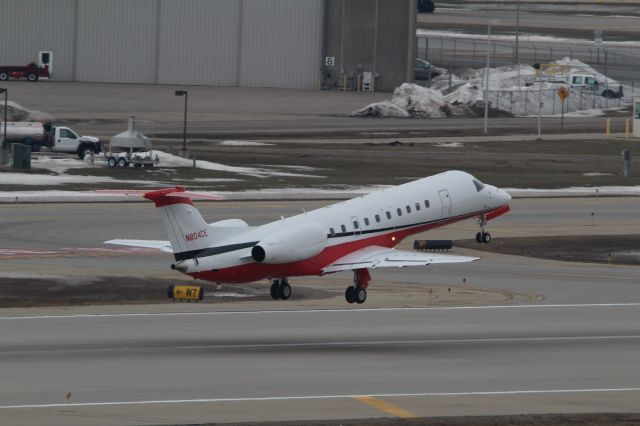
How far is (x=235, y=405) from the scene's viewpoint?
2866 centimetres

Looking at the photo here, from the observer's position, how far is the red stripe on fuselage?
1570 inches

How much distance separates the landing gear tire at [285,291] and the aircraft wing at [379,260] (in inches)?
62.0

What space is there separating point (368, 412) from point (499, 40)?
486 feet

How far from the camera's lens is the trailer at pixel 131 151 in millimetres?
83250

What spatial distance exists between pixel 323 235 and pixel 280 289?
280cm

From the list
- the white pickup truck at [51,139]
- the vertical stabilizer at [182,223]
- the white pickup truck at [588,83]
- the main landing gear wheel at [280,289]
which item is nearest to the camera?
the vertical stabilizer at [182,223]

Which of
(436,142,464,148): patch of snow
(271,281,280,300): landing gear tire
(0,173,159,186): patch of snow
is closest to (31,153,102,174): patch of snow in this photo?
(0,173,159,186): patch of snow

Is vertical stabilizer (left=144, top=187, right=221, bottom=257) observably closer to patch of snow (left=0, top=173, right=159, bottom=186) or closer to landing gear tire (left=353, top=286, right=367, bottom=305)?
landing gear tire (left=353, top=286, right=367, bottom=305)

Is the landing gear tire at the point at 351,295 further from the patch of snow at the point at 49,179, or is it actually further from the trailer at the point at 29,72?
the trailer at the point at 29,72

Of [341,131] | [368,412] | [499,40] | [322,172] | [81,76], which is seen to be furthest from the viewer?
[499,40]

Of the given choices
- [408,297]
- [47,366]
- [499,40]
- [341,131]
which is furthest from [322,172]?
[499,40]

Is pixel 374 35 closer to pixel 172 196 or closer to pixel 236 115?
pixel 236 115

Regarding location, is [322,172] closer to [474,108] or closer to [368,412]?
[474,108]

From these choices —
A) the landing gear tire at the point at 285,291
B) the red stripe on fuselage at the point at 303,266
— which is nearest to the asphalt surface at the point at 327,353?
the landing gear tire at the point at 285,291
